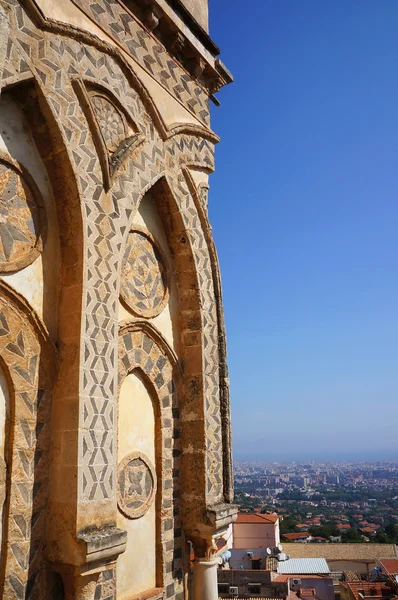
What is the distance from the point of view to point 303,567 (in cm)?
3491

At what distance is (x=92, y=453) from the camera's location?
14.2ft

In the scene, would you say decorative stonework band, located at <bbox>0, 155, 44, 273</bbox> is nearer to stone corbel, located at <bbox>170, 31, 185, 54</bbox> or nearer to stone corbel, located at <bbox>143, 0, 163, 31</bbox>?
stone corbel, located at <bbox>143, 0, 163, 31</bbox>

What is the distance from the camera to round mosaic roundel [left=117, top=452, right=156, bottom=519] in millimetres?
5254

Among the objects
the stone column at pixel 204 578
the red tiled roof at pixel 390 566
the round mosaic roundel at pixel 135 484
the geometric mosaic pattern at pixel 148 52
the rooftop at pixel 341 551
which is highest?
the geometric mosaic pattern at pixel 148 52

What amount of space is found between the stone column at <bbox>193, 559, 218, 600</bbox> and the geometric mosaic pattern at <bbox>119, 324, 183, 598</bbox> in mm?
228

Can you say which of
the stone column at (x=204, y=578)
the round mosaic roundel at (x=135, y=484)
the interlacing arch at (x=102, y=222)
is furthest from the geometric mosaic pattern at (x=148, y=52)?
the stone column at (x=204, y=578)

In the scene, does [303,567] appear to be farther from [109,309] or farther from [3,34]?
[3,34]

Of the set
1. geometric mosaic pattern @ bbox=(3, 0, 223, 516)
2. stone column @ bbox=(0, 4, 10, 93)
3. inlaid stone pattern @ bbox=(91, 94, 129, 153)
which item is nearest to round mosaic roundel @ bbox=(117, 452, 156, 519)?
geometric mosaic pattern @ bbox=(3, 0, 223, 516)

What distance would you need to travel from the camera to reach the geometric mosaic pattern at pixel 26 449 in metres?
3.93

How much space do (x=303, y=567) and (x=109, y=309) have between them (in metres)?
35.5

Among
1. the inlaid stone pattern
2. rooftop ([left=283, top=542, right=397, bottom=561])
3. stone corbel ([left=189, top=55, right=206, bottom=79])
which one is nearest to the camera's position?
the inlaid stone pattern

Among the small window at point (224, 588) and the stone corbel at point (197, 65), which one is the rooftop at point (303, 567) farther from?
the stone corbel at point (197, 65)

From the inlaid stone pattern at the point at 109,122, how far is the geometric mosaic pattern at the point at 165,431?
187 centimetres

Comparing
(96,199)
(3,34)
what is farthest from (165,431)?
(3,34)
